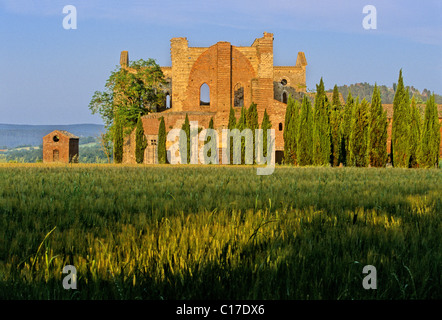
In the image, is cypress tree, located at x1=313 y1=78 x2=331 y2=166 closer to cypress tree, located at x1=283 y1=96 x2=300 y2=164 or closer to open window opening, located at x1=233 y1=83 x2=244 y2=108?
cypress tree, located at x1=283 y1=96 x2=300 y2=164

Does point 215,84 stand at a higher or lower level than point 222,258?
higher

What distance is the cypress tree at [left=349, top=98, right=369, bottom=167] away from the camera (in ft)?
75.2

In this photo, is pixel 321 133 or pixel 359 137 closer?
pixel 359 137

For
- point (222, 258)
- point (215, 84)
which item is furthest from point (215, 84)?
point (222, 258)

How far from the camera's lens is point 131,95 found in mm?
40688

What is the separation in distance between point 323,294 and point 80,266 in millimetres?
1467

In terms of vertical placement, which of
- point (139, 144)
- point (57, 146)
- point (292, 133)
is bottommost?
point (57, 146)

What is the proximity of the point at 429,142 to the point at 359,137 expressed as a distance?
13.2 ft

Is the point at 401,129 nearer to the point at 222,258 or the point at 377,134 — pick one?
the point at 377,134

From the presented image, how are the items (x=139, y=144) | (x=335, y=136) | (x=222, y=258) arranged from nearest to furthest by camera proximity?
(x=222, y=258) → (x=335, y=136) → (x=139, y=144)

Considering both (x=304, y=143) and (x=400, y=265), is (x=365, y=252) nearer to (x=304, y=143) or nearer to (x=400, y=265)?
(x=400, y=265)

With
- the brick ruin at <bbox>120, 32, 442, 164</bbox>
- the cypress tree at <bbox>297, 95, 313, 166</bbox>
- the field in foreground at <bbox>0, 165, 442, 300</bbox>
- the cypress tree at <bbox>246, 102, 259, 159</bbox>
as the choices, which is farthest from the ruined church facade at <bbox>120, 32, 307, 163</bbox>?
the field in foreground at <bbox>0, 165, 442, 300</bbox>

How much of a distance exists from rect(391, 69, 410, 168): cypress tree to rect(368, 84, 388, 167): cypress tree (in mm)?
632
